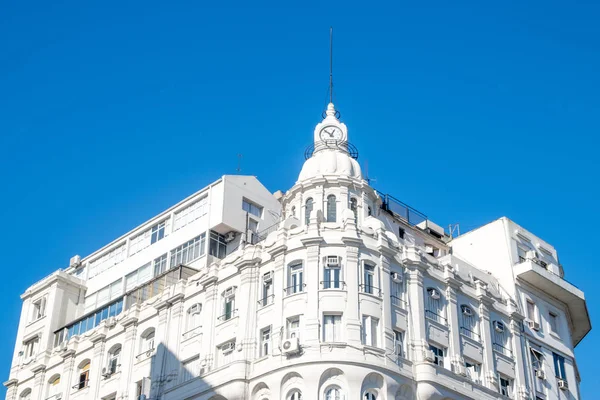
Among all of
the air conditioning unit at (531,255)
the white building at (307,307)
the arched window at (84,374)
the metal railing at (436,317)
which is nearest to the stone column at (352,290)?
the white building at (307,307)

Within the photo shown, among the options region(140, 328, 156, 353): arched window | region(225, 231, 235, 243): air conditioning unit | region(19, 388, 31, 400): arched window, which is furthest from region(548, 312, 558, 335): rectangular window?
region(19, 388, 31, 400): arched window

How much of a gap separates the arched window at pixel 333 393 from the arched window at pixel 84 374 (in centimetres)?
2163

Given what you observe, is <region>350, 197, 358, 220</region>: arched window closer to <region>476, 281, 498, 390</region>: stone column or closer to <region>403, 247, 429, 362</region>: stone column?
<region>403, 247, 429, 362</region>: stone column

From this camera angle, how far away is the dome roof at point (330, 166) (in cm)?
6869

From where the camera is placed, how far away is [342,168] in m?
68.9

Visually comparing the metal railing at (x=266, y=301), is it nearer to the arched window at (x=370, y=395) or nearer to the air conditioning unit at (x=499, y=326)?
the arched window at (x=370, y=395)

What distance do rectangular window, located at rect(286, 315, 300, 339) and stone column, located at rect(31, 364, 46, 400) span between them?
23.7m

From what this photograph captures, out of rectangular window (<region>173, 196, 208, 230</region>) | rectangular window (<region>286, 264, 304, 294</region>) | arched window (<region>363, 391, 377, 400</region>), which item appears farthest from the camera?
rectangular window (<region>173, 196, 208, 230</region>)

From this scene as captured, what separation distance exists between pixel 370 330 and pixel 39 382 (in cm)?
2794

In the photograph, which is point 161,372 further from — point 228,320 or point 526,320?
point 526,320

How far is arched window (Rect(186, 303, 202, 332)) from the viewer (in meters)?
66.1

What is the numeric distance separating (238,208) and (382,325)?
19.2 meters

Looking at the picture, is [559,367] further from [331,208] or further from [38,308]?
[38,308]

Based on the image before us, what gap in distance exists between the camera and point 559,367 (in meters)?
71.6
